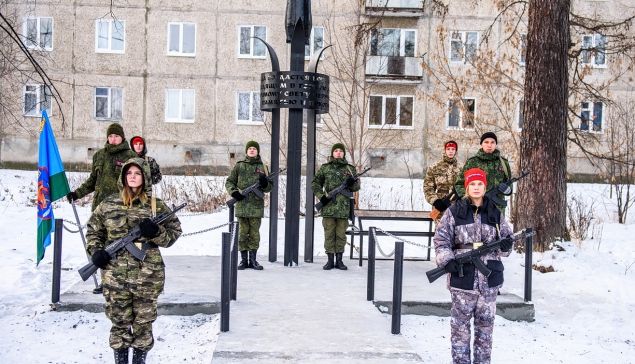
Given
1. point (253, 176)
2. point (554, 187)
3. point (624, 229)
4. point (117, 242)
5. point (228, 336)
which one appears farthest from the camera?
point (624, 229)

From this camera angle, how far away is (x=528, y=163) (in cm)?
997

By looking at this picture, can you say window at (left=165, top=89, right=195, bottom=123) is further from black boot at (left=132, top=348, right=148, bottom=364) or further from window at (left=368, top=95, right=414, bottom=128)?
black boot at (left=132, top=348, right=148, bottom=364)

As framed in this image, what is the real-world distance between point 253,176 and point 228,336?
3.60 meters

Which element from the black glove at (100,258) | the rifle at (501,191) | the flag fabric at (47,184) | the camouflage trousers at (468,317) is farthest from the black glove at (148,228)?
the rifle at (501,191)

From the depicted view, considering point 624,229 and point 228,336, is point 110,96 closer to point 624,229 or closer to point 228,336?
point 624,229

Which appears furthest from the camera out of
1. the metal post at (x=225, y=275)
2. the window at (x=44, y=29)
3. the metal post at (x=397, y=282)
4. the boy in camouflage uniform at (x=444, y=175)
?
the window at (x=44, y=29)

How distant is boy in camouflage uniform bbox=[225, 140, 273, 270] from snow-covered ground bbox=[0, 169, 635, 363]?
2173mm

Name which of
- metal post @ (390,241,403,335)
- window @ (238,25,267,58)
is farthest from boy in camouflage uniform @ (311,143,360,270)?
window @ (238,25,267,58)

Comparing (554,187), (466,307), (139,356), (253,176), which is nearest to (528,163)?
(554,187)

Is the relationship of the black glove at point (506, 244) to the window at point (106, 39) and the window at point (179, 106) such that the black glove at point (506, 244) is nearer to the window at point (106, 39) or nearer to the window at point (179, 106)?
the window at point (179, 106)

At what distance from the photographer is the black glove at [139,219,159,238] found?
4.73 meters

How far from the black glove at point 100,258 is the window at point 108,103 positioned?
74.1ft

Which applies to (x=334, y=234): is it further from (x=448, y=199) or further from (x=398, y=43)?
(x=398, y=43)

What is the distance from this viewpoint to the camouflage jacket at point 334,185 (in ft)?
29.4
